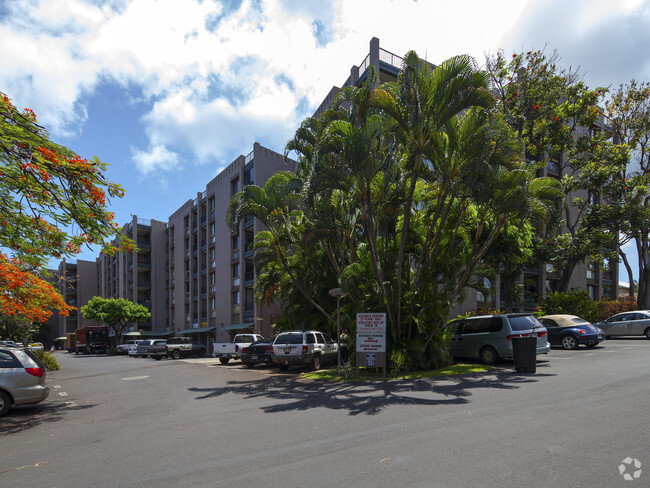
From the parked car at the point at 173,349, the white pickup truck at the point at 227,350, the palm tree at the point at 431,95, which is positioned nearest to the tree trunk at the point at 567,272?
the palm tree at the point at 431,95

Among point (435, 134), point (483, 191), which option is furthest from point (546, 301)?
point (435, 134)

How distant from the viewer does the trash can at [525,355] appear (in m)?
12.7

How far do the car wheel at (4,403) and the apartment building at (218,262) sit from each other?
24271 millimetres

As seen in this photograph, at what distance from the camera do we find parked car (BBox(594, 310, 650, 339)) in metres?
23.0

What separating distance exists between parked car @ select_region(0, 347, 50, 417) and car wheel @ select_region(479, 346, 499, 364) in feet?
44.7

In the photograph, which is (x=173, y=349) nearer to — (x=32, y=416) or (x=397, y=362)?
(x=397, y=362)

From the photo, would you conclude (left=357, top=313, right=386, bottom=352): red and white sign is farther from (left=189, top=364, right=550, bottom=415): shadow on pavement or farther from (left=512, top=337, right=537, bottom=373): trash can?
(left=512, top=337, right=537, bottom=373): trash can

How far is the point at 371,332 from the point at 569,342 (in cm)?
1100

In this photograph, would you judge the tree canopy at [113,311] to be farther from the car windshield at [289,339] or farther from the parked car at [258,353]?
the car windshield at [289,339]

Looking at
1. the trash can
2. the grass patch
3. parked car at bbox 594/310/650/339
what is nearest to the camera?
the trash can

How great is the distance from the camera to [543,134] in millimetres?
27844

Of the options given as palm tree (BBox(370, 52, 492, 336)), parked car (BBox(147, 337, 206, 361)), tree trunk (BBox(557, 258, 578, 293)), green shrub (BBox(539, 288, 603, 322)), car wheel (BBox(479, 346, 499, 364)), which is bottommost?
parked car (BBox(147, 337, 206, 361))

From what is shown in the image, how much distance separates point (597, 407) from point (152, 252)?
63.0m

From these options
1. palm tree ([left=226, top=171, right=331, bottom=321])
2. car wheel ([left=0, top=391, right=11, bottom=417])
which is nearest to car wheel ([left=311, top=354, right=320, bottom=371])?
palm tree ([left=226, top=171, right=331, bottom=321])
